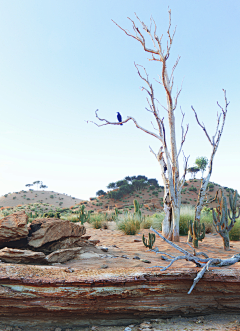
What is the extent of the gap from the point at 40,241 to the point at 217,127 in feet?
22.2

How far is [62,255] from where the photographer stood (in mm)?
4559

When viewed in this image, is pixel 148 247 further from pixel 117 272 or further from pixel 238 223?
pixel 238 223

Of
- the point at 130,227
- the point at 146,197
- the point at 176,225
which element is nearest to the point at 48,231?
the point at 176,225

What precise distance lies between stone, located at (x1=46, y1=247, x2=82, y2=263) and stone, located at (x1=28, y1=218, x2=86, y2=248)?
393 millimetres

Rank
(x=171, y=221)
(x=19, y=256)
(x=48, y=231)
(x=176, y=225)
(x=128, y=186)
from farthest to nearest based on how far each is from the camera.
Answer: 1. (x=128, y=186)
2. (x=171, y=221)
3. (x=176, y=225)
4. (x=48, y=231)
5. (x=19, y=256)

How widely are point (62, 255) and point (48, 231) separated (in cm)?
61

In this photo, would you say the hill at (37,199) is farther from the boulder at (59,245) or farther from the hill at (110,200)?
the boulder at (59,245)

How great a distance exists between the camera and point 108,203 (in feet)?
134

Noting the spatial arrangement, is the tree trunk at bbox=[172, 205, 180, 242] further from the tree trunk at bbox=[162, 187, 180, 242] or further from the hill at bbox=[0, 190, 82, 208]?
the hill at bbox=[0, 190, 82, 208]

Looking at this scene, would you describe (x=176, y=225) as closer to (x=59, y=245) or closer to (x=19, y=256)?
(x=59, y=245)

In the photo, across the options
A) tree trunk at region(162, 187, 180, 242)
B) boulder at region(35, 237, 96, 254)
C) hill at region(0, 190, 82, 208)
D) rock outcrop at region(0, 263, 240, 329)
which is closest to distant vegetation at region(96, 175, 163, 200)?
hill at region(0, 190, 82, 208)

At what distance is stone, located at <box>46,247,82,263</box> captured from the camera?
4.33m

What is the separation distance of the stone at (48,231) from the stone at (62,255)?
393 mm

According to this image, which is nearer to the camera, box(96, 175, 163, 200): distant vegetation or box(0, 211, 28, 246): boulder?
box(0, 211, 28, 246): boulder
